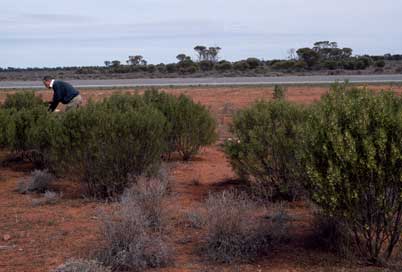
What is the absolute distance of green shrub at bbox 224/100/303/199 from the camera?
32.9 ft

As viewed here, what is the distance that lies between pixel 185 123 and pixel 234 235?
7368mm

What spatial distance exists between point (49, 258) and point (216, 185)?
4.63 m

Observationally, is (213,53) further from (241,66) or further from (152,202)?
(152,202)

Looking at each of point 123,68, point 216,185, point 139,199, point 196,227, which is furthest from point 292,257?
point 123,68

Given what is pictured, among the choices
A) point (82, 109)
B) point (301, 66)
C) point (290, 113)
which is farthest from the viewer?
point (301, 66)

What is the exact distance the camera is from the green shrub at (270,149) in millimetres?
10039

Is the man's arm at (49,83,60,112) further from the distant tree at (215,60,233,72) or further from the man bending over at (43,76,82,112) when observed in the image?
the distant tree at (215,60,233,72)

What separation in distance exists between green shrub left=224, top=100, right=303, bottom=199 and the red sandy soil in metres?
0.45

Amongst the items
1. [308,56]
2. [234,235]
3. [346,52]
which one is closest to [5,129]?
[234,235]

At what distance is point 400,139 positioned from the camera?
22.1ft

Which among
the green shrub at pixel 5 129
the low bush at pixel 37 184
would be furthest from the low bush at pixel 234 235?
the green shrub at pixel 5 129

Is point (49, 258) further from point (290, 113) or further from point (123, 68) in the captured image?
point (123, 68)

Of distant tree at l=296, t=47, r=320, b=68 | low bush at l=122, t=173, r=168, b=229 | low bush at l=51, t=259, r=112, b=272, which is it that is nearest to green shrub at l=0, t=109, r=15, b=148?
low bush at l=122, t=173, r=168, b=229

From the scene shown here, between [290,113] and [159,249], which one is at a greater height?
[290,113]
